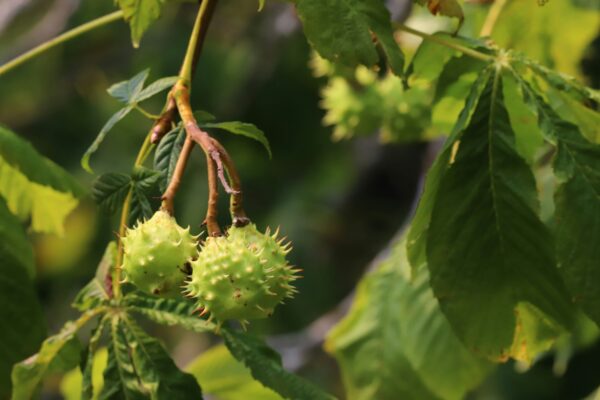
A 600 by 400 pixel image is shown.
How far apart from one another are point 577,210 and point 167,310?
0.62 metres

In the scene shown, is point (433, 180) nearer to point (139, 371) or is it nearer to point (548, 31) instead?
point (139, 371)

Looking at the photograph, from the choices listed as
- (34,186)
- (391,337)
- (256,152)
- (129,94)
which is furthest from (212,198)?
(256,152)

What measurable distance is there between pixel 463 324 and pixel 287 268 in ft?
1.01

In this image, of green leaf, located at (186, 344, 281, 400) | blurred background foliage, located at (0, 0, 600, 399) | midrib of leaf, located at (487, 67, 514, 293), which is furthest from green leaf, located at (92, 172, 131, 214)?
blurred background foliage, located at (0, 0, 600, 399)

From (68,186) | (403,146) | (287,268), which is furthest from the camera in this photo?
(403,146)

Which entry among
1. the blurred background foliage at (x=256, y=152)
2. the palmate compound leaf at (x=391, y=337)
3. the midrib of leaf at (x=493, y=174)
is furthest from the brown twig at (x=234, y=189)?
the blurred background foliage at (x=256, y=152)

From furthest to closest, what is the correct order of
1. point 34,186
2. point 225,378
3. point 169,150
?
point 225,378, point 34,186, point 169,150

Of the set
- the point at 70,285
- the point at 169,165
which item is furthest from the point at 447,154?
the point at 70,285

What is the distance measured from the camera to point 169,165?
153cm

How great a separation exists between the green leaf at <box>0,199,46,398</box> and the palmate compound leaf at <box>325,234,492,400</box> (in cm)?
98

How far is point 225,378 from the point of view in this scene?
7.72ft

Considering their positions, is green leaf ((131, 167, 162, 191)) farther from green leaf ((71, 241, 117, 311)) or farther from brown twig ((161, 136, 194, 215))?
green leaf ((71, 241, 117, 311))

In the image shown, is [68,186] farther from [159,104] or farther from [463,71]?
[159,104]

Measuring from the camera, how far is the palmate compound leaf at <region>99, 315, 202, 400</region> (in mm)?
1643
